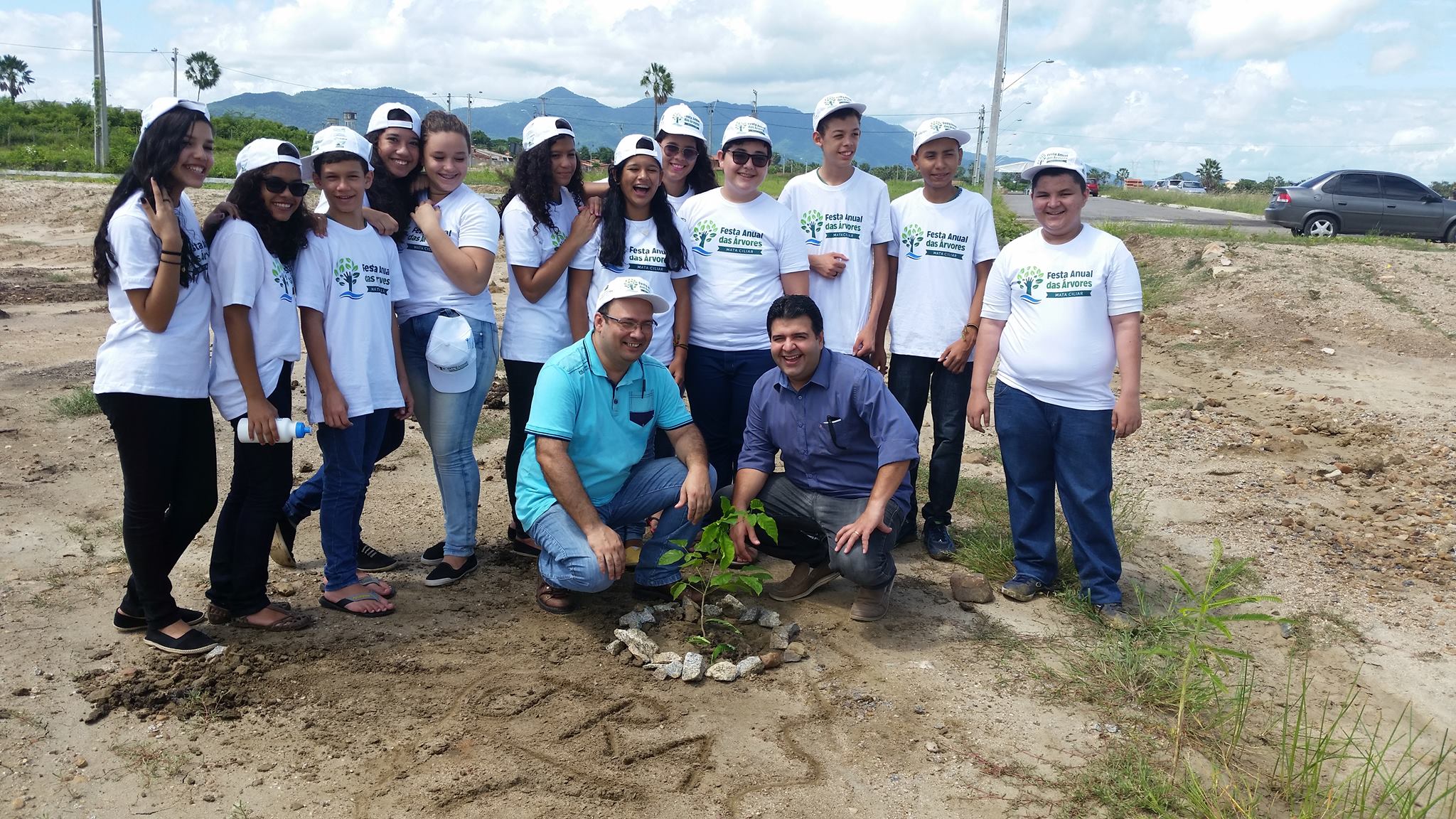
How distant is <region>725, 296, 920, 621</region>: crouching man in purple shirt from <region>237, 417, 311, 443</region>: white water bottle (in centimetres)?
171

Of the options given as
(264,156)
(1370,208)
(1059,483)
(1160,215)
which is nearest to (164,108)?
(264,156)

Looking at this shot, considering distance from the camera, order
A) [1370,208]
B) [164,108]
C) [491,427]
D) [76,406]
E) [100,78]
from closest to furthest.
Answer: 1. [164,108]
2. [76,406]
3. [491,427]
4. [1370,208]
5. [100,78]

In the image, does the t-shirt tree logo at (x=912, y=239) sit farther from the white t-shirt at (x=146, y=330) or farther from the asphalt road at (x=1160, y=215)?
the asphalt road at (x=1160, y=215)

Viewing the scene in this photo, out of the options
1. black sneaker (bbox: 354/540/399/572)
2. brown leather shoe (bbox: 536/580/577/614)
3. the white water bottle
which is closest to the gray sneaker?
brown leather shoe (bbox: 536/580/577/614)

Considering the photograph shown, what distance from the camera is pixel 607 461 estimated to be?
159 inches

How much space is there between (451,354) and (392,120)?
1.02 m

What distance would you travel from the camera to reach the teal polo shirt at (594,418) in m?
3.85

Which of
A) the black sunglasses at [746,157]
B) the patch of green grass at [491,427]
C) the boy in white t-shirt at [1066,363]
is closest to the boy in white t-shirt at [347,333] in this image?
the black sunglasses at [746,157]

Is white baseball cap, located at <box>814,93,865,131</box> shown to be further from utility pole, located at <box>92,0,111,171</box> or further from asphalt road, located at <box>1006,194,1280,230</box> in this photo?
utility pole, located at <box>92,0,111,171</box>

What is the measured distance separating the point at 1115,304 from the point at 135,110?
5217 centimetres

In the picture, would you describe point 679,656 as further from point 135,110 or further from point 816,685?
point 135,110

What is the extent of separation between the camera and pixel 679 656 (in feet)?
12.7

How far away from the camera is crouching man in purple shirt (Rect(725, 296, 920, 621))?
395 cm

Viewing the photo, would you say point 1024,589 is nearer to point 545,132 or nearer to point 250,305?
point 545,132
